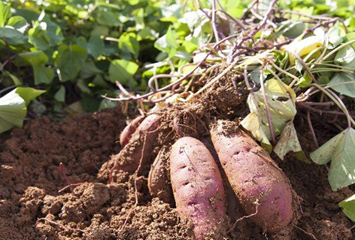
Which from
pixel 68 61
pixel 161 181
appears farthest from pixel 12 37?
pixel 161 181

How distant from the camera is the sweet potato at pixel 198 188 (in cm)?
141

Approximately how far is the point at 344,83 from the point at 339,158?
0.94ft

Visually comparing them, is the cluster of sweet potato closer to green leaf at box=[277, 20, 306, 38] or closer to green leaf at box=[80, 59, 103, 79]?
green leaf at box=[277, 20, 306, 38]

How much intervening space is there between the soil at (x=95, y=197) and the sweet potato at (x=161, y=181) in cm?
3

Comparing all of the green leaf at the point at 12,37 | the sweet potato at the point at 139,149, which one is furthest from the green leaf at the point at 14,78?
the sweet potato at the point at 139,149

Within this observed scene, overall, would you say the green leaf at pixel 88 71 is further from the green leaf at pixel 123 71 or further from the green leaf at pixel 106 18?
the green leaf at pixel 106 18

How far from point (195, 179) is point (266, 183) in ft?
0.74

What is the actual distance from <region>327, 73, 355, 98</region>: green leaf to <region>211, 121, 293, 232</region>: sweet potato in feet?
1.35

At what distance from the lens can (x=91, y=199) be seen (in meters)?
1.57

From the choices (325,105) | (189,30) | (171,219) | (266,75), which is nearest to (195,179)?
(171,219)

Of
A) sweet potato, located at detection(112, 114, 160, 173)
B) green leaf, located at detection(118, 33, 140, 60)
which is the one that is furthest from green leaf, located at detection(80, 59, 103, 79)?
sweet potato, located at detection(112, 114, 160, 173)

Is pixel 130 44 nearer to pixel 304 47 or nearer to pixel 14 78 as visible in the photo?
pixel 14 78

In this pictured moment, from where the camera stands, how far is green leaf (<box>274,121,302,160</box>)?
156 cm

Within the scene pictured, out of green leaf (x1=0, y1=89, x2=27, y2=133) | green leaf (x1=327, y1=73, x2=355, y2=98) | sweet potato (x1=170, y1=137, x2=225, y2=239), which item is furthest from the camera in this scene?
green leaf (x1=0, y1=89, x2=27, y2=133)
